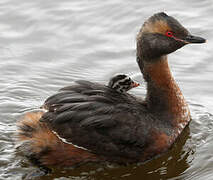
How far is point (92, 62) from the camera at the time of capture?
10.1 m

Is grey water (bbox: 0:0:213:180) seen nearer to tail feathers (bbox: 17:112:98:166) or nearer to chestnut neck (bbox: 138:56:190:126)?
tail feathers (bbox: 17:112:98:166)

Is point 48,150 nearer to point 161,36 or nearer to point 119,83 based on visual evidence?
point 119,83

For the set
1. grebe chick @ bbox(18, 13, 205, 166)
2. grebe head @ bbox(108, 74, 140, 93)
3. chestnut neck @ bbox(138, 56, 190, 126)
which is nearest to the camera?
grebe chick @ bbox(18, 13, 205, 166)

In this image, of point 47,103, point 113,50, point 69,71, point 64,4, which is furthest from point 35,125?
point 64,4

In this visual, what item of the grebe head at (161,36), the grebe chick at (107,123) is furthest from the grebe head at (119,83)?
the grebe head at (161,36)

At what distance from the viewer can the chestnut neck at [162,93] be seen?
25.1 ft

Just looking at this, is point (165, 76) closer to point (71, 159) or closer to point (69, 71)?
point (71, 159)

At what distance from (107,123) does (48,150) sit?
2.72 feet

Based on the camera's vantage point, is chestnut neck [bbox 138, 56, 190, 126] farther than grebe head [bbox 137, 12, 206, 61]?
Yes

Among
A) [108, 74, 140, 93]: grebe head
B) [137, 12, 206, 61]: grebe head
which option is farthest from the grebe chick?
[108, 74, 140, 93]: grebe head

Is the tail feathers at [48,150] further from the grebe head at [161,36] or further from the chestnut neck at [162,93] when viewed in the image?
the grebe head at [161,36]

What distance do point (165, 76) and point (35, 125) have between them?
1.89 m

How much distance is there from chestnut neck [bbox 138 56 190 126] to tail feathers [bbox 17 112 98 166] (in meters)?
1.15

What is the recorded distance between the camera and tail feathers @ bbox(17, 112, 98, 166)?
283 inches
